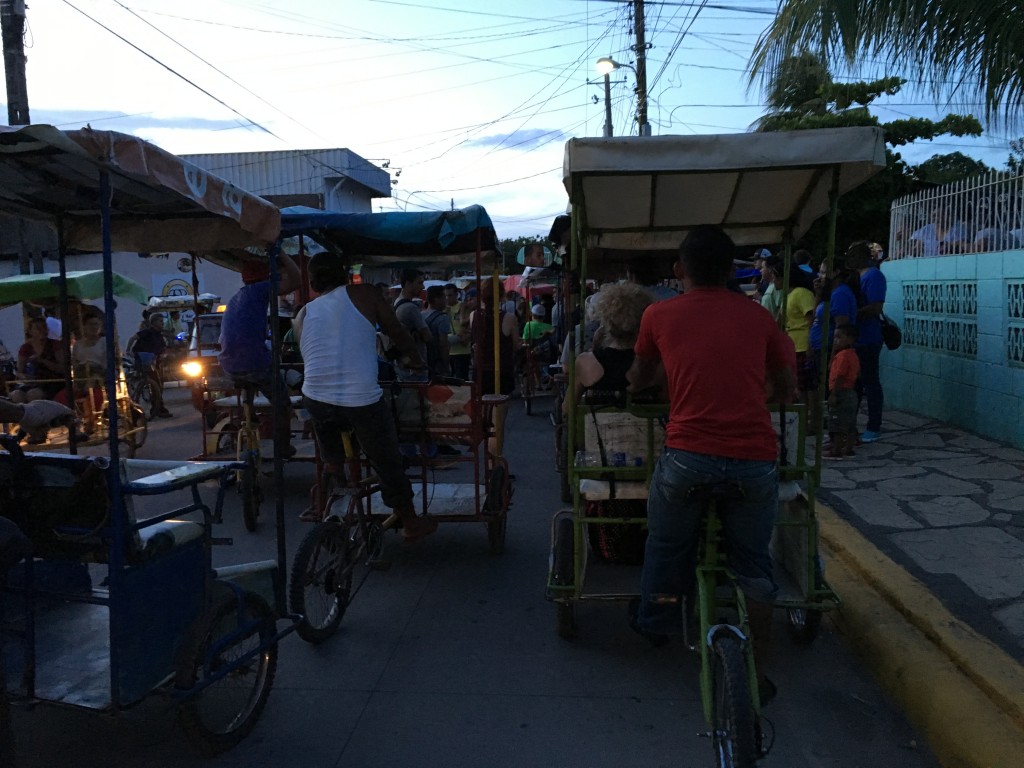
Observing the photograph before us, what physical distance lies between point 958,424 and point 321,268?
739 cm

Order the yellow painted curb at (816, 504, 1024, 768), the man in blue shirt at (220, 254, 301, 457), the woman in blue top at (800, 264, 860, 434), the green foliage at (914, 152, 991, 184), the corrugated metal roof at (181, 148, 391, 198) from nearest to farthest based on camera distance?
1. the yellow painted curb at (816, 504, 1024, 768)
2. the man in blue shirt at (220, 254, 301, 457)
3. the woman in blue top at (800, 264, 860, 434)
4. the green foliage at (914, 152, 991, 184)
5. the corrugated metal roof at (181, 148, 391, 198)

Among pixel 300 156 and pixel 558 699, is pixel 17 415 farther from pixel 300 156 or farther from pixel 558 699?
pixel 300 156

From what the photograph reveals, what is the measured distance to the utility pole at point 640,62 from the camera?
1922cm

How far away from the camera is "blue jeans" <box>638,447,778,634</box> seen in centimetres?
312

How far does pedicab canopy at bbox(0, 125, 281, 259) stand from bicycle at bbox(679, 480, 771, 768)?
7.12ft

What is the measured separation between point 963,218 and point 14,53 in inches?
434

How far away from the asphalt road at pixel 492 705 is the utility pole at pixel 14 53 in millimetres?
8499

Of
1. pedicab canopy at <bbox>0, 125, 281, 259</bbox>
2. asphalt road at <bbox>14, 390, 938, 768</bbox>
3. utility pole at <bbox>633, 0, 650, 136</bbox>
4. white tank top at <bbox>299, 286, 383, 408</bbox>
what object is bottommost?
asphalt road at <bbox>14, 390, 938, 768</bbox>

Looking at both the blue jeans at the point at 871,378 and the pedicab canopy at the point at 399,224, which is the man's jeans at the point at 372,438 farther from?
the blue jeans at the point at 871,378

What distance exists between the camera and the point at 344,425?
16.5ft

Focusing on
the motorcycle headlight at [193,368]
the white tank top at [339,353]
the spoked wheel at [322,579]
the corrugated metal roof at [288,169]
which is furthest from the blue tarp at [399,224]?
the corrugated metal roof at [288,169]

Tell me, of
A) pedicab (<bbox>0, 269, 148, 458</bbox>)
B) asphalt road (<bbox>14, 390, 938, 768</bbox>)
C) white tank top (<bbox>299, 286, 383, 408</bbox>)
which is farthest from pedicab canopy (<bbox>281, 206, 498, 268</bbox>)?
pedicab (<bbox>0, 269, 148, 458</bbox>)

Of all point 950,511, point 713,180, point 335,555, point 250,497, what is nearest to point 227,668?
point 335,555

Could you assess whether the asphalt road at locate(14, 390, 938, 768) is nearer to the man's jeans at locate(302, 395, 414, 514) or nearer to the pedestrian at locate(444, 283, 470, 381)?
the man's jeans at locate(302, 395, 414, 514)
